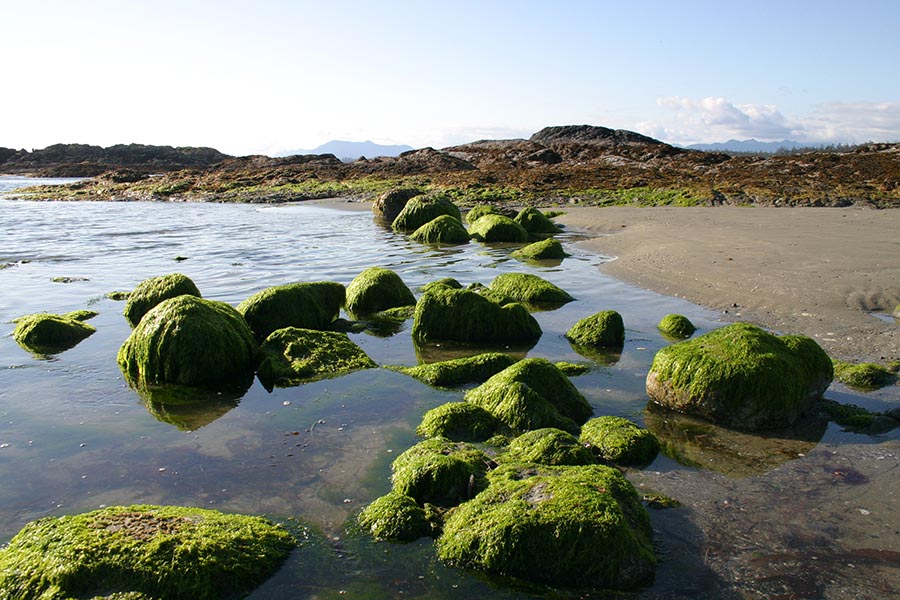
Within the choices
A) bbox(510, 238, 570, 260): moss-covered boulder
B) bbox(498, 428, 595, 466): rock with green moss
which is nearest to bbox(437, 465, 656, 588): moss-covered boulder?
bbox(498, 428, 595, 466): rock with green moss

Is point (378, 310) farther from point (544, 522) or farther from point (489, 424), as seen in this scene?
point (544, 522)

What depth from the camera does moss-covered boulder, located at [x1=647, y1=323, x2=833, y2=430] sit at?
263 inches

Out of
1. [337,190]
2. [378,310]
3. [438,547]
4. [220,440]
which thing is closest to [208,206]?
[337,190]

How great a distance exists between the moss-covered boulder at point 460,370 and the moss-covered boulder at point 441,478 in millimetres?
2387

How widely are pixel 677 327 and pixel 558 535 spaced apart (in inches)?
239

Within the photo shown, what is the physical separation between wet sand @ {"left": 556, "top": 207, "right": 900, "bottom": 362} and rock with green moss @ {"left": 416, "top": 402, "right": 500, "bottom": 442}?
490cm

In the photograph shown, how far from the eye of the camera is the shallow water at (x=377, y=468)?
14.7 feet

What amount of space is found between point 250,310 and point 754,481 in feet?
24.4

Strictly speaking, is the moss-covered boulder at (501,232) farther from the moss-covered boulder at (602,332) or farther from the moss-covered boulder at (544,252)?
the moss-covered boulder at (602,332)

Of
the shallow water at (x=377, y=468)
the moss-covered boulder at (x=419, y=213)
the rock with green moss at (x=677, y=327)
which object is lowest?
the shallow water at (x=377, y=468)

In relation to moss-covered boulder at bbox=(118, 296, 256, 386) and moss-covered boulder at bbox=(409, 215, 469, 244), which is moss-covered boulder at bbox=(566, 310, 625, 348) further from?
moss-covered boulder at bbox=(409, 215, 469, 244)

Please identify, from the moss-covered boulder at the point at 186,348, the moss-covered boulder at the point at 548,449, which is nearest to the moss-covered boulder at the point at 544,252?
the moss-covered boulder at the point at 186,348

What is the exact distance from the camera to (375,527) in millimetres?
4984

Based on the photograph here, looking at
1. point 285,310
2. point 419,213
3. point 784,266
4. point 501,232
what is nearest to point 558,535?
point 285,310
